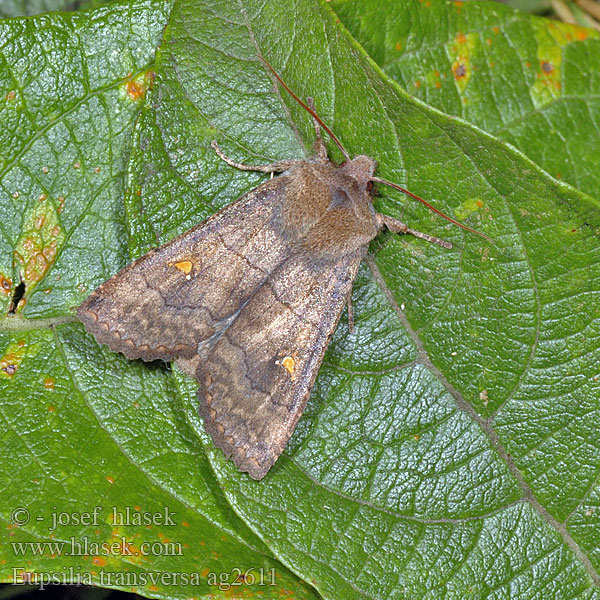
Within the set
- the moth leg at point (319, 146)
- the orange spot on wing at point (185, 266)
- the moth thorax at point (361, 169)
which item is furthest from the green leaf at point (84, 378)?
the moth thorax at point (361, 169)

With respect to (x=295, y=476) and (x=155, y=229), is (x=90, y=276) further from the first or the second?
(x=295, y=476)

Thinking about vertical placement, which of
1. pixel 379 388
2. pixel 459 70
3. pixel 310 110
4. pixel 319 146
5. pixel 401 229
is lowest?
Answer: pixel 379 388

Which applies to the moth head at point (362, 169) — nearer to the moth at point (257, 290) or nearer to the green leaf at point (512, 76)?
the moth at point (257, 290)

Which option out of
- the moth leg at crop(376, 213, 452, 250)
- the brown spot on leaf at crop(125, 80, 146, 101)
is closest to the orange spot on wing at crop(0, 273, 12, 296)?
the brown spot on leaf at crop(125, 80, 146, 101)

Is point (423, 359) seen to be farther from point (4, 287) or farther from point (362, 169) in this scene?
point (4, 287)

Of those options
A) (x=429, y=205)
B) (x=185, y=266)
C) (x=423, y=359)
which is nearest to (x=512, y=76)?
(x=429, y=205)

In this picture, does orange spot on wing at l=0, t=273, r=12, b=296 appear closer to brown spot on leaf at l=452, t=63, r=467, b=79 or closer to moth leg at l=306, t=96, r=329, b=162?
moth leg at l=306, t=96, r=329, b=162

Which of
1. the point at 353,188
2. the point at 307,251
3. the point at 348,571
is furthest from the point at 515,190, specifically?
the point at 348,571
